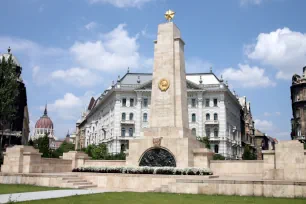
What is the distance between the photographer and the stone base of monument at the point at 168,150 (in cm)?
2223

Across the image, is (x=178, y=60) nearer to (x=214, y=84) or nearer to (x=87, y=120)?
(x=214, y=84)

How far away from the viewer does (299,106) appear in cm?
6644

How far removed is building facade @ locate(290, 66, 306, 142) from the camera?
65500mm

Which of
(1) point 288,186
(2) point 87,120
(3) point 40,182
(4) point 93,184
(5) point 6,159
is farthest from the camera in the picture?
(2) point 87,120

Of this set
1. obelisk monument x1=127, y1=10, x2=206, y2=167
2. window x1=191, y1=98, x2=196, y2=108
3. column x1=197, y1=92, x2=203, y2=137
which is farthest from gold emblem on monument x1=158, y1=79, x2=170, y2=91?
window x1=191, y1=98, x2=196, y2=108

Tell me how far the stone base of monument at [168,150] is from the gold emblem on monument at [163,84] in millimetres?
3170

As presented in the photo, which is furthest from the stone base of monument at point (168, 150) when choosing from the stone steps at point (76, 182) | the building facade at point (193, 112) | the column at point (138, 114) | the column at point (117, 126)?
the column at point (117, 126)

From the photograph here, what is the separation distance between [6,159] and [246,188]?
17057 mm

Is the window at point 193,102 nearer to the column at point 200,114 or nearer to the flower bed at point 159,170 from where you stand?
the column at point 200,114

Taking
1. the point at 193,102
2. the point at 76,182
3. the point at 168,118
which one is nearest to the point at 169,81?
the point at 168,118

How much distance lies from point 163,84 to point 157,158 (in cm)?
570

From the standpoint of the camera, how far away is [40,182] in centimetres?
1891

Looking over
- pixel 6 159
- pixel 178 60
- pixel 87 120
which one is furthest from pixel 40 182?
pixel 87 120

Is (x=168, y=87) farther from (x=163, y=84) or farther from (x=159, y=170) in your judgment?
(x=159, y=170)
